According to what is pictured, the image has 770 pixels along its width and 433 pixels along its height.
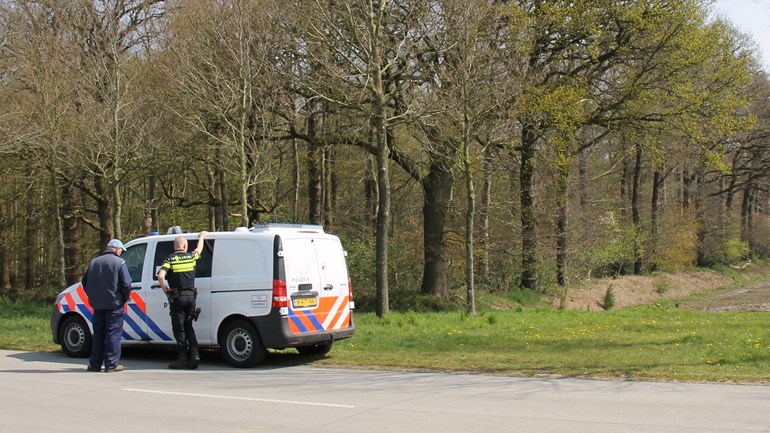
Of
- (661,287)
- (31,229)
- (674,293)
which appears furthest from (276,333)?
(674,293)

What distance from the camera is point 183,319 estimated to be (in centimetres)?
1202

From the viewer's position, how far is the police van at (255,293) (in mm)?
11656

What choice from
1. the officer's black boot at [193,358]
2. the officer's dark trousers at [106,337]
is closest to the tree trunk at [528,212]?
the officer's black boot at [193,358]

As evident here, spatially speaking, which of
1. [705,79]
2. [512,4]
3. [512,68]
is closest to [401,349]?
[512,68]

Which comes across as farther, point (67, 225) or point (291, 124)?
point (67, 225)

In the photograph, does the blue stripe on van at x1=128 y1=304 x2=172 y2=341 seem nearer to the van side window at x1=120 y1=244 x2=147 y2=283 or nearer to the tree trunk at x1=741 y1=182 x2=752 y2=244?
the van side window at x1=120 y1=244 x2=147 y2=283

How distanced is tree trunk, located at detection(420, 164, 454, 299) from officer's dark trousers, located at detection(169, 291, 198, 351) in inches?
493

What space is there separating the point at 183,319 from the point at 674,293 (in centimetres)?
3294

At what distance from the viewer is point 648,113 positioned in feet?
80.2

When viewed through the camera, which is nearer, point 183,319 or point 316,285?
point 183,319

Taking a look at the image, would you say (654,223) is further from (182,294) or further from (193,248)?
(182,294)

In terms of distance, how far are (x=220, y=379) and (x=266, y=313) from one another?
4.02 feet

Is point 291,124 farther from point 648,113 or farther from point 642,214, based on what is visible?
point 642,214

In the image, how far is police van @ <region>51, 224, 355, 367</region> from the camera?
11.7m
